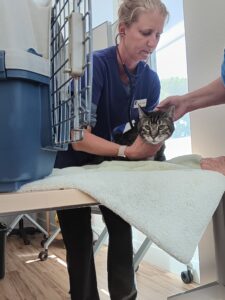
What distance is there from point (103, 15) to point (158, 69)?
815 millimetres

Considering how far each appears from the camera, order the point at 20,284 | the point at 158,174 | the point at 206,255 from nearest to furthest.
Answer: the point at 158,174 < the point at 206,255 < the point at 20,284

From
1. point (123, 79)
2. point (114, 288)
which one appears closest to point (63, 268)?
point (114, 288)

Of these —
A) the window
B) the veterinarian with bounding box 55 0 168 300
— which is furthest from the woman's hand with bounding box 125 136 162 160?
the window

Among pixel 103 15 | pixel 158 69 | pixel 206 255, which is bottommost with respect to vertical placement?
pixel 206 255

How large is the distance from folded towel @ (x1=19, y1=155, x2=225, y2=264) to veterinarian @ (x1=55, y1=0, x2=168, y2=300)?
0.32 meters

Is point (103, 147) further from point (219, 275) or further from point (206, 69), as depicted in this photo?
point (206, 69)

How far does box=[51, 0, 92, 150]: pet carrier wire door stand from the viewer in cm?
40

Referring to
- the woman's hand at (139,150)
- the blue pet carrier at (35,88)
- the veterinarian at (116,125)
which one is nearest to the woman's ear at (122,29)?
the veterinarian at (116,125)

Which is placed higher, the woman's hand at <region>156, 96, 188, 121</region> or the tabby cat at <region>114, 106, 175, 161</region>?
the woman's hand at <region>156, 96, 188, 121</region>

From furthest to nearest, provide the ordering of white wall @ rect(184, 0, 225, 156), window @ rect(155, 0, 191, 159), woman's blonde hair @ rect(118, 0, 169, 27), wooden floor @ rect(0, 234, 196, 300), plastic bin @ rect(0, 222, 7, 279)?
1. plastic bin @ rect(0, 222, 7, 279)
2. window @ rect(155, 0, 191, 159)
3. wooden floor @ rect(0, 234, 196, 300)
4. white wall @ rect(184, 0, 225, 156)
5. woman's blonde hair @ rect(118, 0, 169, 27)

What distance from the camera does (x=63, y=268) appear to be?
74.4 inches

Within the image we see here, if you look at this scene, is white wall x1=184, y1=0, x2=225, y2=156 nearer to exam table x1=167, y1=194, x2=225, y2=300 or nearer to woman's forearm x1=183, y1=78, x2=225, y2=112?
woman's forearm x1=183, y1=78, x2=225, y2=112

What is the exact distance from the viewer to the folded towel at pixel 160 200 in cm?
43

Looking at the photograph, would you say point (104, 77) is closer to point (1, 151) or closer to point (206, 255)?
point (1, 151)
